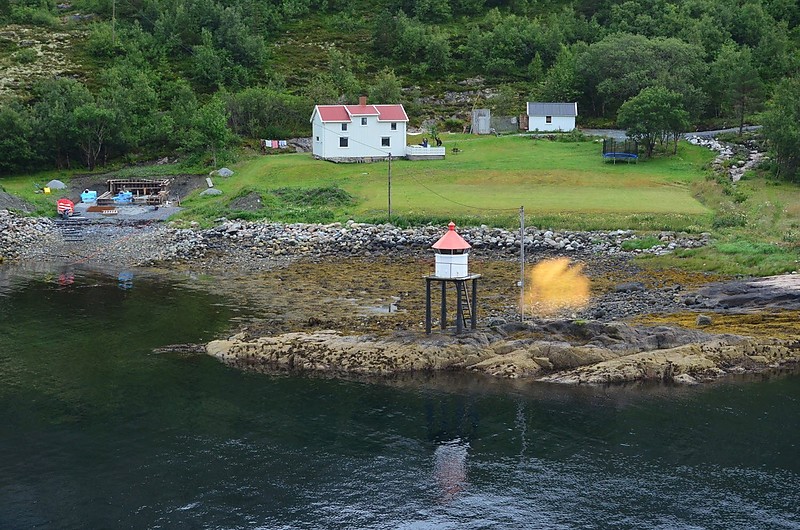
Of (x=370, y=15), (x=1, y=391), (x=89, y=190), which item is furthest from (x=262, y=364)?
(x=370, y=15)

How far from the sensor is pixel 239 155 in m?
81.5

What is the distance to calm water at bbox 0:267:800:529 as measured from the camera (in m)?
24.0

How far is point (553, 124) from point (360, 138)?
22750 mm

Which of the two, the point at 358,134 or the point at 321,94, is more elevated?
the point at 321,94

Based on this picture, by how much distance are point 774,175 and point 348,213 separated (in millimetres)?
32917

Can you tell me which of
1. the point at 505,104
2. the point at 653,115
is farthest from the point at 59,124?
the point at 653,115

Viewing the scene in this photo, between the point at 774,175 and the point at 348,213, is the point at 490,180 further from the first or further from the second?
the point at 774,175

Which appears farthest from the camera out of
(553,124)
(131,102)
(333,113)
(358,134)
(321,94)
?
(321,94)

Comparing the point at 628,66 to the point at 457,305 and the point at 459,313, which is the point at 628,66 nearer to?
the point at 457,305

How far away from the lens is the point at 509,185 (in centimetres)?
6850

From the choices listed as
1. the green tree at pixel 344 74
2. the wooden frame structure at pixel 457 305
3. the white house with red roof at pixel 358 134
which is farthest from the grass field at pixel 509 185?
the wooden frame structure at pixel 457 305

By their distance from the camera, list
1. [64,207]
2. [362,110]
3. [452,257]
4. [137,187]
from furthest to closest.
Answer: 1. [362,110]
2. [137,187]
3. [64,207]
4. [452,257]

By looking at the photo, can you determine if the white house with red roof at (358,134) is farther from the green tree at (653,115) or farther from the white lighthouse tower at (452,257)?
the white lighthouse tower at (452,257)

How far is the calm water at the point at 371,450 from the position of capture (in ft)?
78.9
